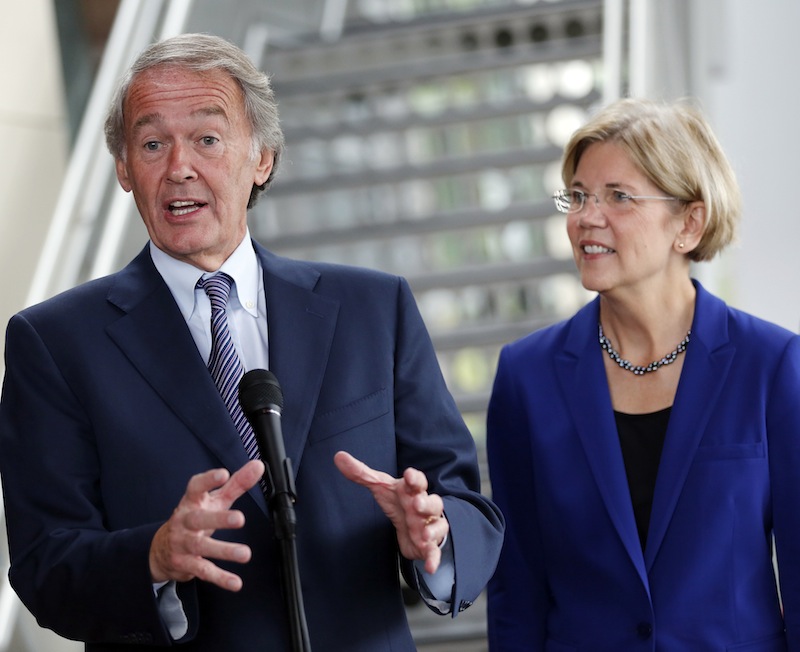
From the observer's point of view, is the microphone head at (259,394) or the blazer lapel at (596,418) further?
the blazer lapel at (596,418)

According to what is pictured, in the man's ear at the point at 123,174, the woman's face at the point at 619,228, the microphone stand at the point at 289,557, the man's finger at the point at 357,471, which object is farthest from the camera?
the woman's face at the point at 619,228

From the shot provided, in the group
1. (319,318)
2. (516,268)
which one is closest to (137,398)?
(319,318)

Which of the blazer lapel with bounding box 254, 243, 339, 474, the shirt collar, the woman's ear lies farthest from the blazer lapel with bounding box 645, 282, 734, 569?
the shirt collar

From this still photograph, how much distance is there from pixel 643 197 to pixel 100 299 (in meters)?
1.13

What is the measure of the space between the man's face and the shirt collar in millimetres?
19

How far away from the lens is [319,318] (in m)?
1.94

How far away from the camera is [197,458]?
178 cm

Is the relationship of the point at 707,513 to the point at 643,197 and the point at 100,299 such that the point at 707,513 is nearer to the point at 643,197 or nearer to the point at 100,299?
the point at 643,197

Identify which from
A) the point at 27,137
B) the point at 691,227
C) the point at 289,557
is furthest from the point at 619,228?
the point at 27,137

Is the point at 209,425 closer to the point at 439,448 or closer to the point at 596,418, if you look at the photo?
the point at 439,448

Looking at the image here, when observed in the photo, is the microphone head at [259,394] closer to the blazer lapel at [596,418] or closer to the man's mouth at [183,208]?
the man's mouth at [183,208]

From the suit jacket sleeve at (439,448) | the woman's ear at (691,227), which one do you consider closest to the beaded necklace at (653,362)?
the woman's ear at (691,227)

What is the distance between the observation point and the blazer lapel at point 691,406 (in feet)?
7.68

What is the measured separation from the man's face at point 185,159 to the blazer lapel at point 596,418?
0.87 meters
